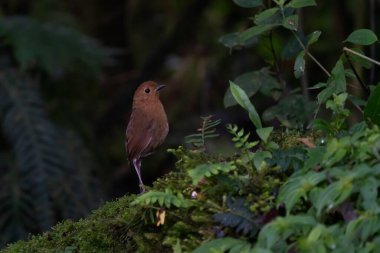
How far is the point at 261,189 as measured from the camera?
3180mm

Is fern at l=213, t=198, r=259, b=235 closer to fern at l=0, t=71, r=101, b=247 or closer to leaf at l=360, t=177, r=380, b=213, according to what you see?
leaf at l=360, t=177, r=380, b=213

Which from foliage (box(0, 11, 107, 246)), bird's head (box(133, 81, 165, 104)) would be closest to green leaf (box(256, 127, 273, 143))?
bird's head (box(133, 81, 165, 104))

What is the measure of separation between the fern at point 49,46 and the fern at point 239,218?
406cm

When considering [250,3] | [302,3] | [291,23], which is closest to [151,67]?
[250,3]

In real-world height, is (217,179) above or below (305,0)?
below

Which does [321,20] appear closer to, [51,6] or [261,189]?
[51,6]

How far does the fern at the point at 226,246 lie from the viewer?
2828 millimetres

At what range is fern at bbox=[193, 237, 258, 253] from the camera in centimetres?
283

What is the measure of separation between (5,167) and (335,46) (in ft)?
10.1

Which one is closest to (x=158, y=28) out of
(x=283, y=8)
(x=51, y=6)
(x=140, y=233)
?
(x=51, y=6)

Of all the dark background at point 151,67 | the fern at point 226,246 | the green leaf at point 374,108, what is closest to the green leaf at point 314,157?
the fern at point 226,246

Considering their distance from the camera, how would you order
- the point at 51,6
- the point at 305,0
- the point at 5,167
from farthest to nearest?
the point at 51,6 < the point at 5,167 < the point at 305,0

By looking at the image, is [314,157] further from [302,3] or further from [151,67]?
[151,67]

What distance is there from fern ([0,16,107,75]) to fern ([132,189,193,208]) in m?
3.91
